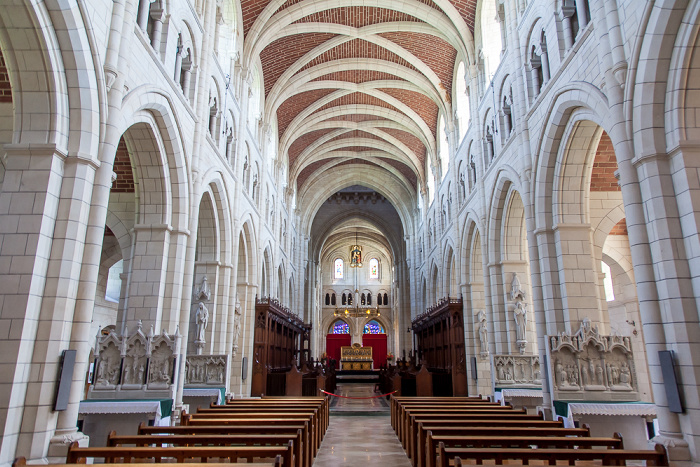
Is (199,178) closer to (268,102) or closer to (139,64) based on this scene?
(139,64)

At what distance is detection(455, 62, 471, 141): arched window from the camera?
728 inches

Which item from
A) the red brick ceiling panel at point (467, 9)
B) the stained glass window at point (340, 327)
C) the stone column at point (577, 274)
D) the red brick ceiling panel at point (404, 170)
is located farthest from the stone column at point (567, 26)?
the stained glass window at point (340, 327)

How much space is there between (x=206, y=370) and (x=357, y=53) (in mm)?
14249

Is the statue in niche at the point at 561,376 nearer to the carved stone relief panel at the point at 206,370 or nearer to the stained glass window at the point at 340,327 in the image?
the carved stone relief panel at the point at 206,370

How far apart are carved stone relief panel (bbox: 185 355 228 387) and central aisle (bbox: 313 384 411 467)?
309 cm

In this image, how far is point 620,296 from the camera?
15.8 metres

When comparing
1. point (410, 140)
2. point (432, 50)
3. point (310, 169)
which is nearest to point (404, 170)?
point (410, 140)

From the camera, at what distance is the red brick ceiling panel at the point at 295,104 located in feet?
75.4

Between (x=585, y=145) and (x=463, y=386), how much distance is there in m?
10.1

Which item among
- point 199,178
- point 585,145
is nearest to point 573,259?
point 585,145

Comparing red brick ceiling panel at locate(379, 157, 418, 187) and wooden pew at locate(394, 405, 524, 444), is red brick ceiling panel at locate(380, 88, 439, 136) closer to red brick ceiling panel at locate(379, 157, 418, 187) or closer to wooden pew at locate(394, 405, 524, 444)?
red brick ceiling panel at locate(379, 157, 418, 187)

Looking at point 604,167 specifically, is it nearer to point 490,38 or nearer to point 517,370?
point 517,370

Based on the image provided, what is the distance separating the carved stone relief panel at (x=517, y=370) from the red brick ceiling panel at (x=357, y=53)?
13.2 metres

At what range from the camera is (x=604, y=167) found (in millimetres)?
11969
